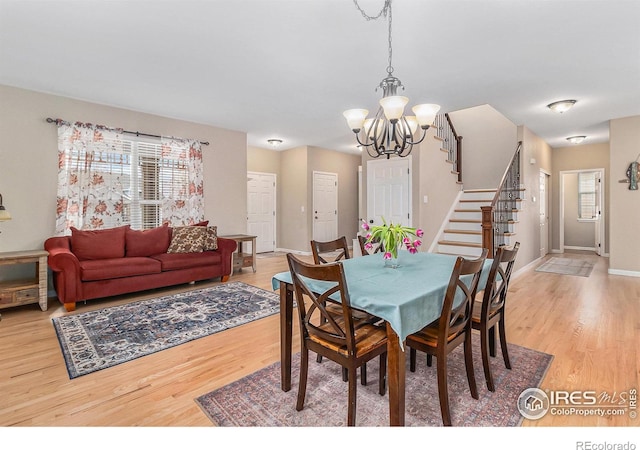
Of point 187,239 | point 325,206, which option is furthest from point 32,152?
point 325,206

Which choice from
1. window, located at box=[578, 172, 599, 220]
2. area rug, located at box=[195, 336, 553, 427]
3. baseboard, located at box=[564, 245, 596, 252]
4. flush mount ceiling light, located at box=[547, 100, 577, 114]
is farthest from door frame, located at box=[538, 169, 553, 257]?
area rug, located at box=[195, 336, 553, 427]

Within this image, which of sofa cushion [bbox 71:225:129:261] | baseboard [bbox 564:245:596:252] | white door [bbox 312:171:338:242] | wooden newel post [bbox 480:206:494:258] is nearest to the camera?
sofa cushion [bbox 71:225:129:261]

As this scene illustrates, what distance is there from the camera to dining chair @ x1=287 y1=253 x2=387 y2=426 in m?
1.54

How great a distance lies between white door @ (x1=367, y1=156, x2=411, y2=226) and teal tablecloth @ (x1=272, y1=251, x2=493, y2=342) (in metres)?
3.31

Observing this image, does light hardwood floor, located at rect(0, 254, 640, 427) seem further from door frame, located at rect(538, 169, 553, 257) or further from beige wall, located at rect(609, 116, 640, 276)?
door frame, located at rect(538, 169, 553, 257)

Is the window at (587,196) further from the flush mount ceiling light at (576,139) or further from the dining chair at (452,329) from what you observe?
the dining chair at (452,329)

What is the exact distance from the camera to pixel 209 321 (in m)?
3.21

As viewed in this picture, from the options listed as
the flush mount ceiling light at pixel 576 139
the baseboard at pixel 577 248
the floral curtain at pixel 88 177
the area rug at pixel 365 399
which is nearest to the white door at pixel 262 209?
the floral curtain at pixel 88 177

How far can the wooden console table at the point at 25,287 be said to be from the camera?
10.9ft

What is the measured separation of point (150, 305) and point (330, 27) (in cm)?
336

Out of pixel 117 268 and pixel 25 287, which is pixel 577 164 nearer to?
pixel 117 268

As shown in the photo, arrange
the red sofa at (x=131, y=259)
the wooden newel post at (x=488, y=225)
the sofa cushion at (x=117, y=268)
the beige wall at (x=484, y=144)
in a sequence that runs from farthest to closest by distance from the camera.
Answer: the beige wall at (x=484, y=144) → the wooden newel post at (x=488, y=225) → the sofa cushion at (x=117, y=268) → the red sofa at (x=131, y=259)

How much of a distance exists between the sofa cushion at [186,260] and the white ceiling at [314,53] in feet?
6.80

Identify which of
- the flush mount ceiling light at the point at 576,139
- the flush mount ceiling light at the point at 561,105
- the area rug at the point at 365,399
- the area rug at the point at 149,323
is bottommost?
the area rug at the point at 365,399
